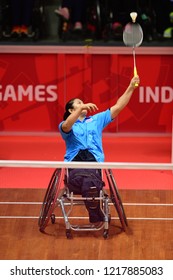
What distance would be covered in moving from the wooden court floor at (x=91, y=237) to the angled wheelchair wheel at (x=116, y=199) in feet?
0.30

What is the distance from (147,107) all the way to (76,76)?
1.01m

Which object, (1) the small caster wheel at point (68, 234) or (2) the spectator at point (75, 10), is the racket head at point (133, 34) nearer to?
(1) the small caster wheel at point (68, 234)

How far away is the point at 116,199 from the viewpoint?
718 centimetres

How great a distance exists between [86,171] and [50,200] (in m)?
0.42

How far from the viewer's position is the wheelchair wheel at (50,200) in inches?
284

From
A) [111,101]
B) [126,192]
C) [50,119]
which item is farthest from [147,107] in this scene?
[126,192]

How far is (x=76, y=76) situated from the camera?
1078cm

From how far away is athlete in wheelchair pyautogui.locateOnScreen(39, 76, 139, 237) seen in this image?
7.21 m

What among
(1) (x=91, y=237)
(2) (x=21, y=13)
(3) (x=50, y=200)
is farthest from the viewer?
(2) (x=21, y=13)

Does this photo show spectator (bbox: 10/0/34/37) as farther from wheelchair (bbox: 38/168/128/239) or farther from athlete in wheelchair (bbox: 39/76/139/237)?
wheelchair (bbox: 38/168/128/239)

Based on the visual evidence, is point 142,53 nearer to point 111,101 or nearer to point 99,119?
point 111,101

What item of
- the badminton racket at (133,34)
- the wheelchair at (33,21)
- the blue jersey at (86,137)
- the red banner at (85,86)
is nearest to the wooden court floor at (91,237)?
the blue jersey at (86,137)

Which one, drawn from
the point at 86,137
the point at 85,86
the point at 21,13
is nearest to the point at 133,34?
the point at 86,137

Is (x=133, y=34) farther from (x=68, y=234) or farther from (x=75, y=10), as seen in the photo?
(x=75, y=10)
